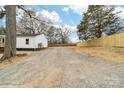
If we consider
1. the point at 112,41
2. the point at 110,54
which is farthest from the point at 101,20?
the point at 110,54

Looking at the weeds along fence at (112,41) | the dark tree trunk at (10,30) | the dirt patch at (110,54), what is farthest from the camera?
the weeds along fence at (112,41)

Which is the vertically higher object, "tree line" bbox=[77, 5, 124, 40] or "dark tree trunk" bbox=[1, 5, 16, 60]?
"tree line" bbox=[77, 5, 124, 40]

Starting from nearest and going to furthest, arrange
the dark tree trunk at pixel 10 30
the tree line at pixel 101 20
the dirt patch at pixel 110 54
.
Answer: the dirt patch at pixel 110 54 → the dark tree trunk at pixel 10 30 → the tree line at pixel 101 20

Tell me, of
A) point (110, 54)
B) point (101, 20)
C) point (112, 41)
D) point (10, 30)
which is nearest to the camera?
point (110, 54)

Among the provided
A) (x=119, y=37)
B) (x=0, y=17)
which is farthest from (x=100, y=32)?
(x=0, y=17)

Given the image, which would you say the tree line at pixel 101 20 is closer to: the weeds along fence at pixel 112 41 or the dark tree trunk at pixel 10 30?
the weeds along fence at pixel 112 41

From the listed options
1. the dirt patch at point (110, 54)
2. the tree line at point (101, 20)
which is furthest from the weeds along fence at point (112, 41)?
the dirt patch at point (110, 54)

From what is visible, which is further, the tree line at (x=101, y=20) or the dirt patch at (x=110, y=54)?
the tree line at (x=101, y=20)

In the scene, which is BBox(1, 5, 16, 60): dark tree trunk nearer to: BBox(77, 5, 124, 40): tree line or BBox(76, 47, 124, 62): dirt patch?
BBox(76, 47, 124, 62): dirt patch

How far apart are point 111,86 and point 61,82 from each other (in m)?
1.32

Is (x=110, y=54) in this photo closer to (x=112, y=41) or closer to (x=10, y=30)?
(x=10, y=30)

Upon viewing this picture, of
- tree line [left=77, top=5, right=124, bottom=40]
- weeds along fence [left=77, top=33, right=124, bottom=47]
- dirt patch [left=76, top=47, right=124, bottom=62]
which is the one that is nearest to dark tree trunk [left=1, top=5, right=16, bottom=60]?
dirt patch [left=76, top=47, right=124, bottom=62]

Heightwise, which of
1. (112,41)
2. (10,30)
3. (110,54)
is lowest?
(110,54)
